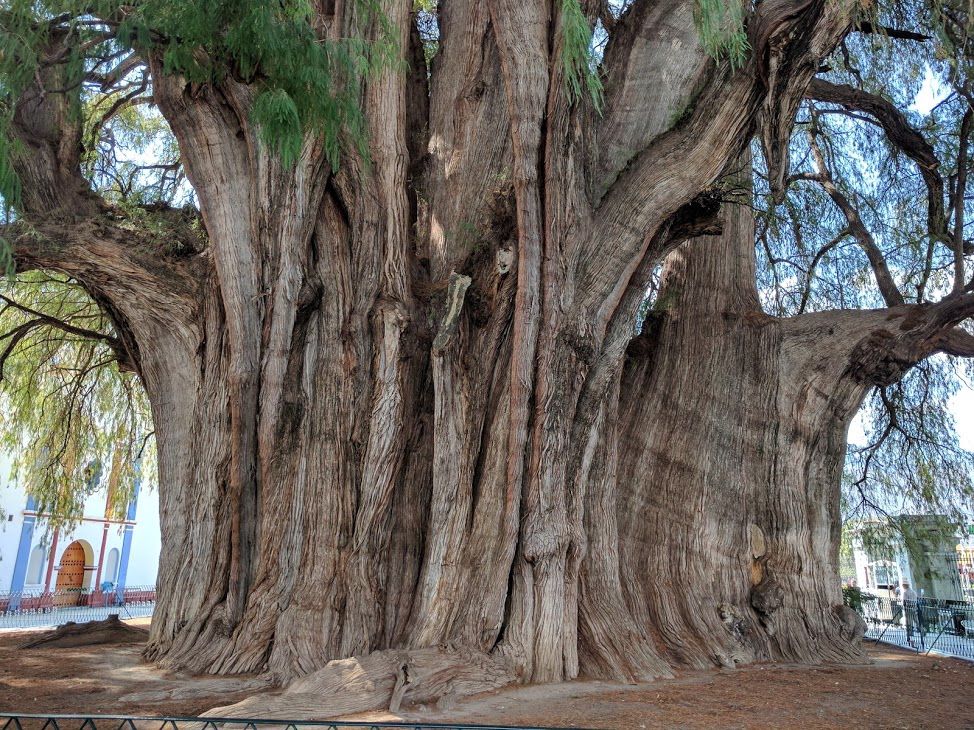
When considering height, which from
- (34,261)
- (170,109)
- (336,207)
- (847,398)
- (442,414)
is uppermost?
(170,109)

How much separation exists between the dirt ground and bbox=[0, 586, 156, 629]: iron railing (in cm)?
967

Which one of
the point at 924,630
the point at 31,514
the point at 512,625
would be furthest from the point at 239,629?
the point at 31,514

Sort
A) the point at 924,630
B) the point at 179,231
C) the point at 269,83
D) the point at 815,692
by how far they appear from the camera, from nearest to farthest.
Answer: the point at 269,83
the point at 815,692
the point at 179,231
the point at 924,630

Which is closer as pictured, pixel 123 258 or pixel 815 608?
pixel 123 258

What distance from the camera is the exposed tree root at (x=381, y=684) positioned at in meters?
4.00

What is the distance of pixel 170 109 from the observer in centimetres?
635

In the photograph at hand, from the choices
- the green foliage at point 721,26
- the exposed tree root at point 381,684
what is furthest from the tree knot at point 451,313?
the green foliage at point 721,26

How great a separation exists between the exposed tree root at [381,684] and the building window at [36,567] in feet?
63.4

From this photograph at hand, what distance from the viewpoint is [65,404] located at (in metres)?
10.6

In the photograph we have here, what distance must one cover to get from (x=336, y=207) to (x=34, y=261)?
2549 mm

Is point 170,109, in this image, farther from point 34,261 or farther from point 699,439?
point 699,439

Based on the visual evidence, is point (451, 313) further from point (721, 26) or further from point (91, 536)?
point (91, 536)

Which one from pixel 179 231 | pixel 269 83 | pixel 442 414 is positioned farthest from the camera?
pixel 179 231

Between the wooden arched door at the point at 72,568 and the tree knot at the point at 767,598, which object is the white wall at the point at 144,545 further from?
the tree knot at the point at 767,598
